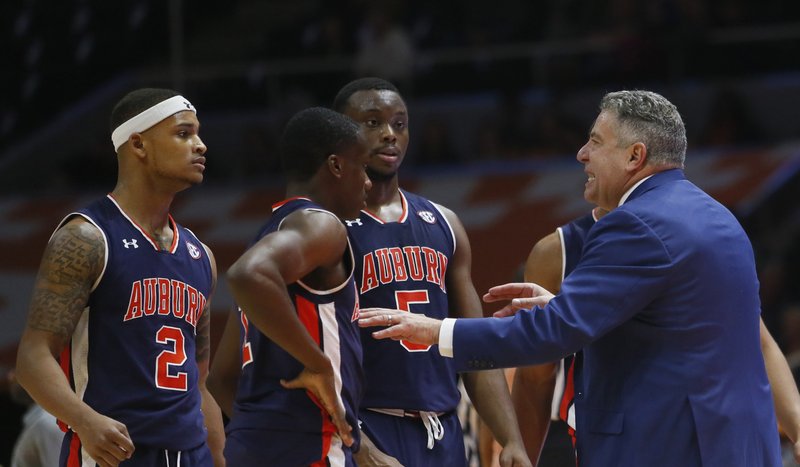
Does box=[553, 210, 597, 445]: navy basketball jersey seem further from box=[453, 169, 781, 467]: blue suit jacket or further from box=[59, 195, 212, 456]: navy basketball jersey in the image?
box=[59, 195, 212, 456]: navy basketball jersey

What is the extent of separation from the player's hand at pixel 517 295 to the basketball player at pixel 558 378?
0.77 metres

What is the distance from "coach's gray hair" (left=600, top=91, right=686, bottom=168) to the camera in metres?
4.59

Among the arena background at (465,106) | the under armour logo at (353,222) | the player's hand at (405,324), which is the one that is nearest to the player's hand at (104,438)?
the player's hand at (405,324)

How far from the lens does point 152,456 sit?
4855mm

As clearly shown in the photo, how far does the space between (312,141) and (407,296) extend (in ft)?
3.03

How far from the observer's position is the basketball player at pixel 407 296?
17.2ft

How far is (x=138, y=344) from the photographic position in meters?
4.89

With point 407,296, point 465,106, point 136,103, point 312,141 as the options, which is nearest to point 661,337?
point 407,296

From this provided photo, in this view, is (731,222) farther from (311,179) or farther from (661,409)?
(311,179)

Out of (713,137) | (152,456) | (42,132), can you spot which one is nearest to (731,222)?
(152,456)

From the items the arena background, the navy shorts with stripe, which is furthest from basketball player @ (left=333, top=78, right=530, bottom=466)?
the arena background

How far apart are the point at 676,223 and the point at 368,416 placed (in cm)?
160

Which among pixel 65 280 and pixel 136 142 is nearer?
pixel 65 280

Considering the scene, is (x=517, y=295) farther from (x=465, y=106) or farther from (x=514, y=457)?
(x=465, y=106)
